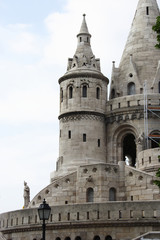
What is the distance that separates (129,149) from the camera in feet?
159

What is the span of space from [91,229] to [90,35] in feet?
62.2

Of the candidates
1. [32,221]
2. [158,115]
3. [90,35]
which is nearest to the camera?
[32,221]

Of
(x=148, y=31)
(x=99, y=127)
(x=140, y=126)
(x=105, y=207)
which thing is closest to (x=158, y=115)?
(x=140, y=126)

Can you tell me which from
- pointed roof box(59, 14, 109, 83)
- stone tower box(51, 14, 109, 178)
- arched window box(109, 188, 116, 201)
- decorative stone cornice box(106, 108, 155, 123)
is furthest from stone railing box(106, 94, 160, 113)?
arched window box(109, 188, 116, 201)

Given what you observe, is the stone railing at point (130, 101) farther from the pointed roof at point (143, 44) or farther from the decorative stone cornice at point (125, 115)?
the pointed roof at point (143, 44)

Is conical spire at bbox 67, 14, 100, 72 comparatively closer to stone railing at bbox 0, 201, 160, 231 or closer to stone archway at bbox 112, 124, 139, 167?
stone archway at bbox 112, 124, 139, 167

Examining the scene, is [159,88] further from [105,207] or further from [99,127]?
[105,207]

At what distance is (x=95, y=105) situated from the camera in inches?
1731

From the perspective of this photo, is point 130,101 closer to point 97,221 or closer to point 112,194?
point 112,194

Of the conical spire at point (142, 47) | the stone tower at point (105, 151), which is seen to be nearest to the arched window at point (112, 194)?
the stone tower at point (105, 151)

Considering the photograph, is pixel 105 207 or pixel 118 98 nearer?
pixel 105 207

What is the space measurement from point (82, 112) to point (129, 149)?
23.6 ft

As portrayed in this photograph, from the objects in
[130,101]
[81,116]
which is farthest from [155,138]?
[81,116]

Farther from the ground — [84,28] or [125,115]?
[84,28]
